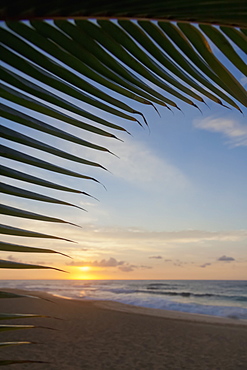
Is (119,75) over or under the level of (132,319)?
over

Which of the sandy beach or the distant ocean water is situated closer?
the sandy beach

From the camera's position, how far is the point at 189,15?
0.42 metres

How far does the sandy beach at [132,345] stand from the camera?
5.89 meters

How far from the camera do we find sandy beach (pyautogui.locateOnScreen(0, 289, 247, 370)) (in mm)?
5895

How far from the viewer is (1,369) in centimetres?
539

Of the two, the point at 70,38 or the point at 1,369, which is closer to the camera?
the point at 70,38

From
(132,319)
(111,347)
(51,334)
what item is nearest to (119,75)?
(111,347)

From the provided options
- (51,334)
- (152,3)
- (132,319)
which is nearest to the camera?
(152,3)

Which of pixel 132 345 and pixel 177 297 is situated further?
pixel 177 297

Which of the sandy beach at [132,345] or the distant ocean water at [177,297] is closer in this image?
the sandy beach at [132,345]

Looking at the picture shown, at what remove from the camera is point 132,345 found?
7148mm

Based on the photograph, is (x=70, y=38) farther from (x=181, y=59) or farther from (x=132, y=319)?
(x=132, y=319)

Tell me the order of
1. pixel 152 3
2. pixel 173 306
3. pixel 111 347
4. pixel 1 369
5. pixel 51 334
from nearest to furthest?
pixel 152 3 → pixel 1 369 → pixel 111 347 → pixel 51 334 → pixel 173 306

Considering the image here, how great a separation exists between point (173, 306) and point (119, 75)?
16.8 m
